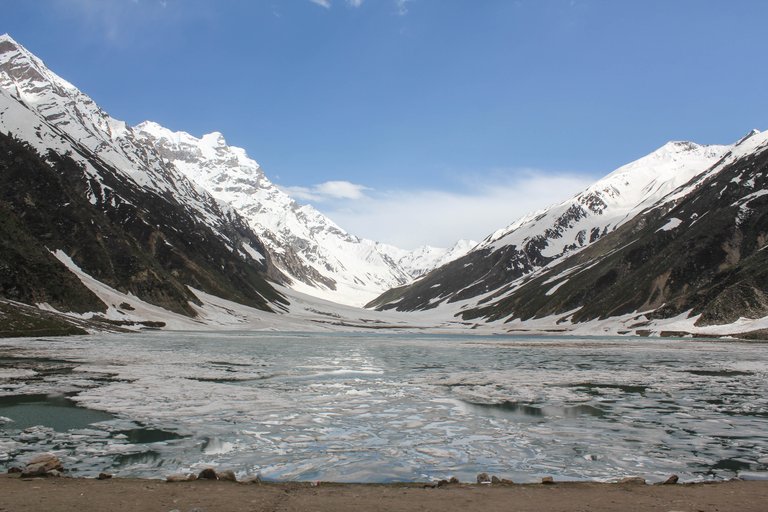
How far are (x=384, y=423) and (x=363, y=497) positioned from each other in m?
8.44

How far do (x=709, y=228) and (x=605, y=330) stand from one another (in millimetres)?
44203

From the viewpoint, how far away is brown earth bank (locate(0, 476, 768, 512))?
1024 cm

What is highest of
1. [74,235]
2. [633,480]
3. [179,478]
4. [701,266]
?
[701,266]

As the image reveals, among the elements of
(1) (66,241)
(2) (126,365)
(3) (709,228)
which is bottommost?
(2) (126,365)

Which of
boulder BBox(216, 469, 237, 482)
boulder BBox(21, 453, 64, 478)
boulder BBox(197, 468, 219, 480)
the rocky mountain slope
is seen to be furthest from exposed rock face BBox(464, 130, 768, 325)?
boulder BBox(21, 453, 64, 478)

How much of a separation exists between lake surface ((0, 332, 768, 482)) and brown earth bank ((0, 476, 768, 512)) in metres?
1.26

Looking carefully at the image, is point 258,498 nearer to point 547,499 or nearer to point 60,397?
point 547,499

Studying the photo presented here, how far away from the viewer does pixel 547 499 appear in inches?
434

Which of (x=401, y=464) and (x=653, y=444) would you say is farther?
(x=653, y=444)

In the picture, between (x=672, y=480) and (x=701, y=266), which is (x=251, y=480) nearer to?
(x=672, y=480)

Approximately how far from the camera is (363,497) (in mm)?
11109

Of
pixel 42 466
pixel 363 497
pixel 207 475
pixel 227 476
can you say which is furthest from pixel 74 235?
pixel 363 497

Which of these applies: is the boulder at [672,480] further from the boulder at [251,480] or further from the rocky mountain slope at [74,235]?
the rocky mountain slope at [74,235]

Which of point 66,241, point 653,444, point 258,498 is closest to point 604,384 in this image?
point 653,444
